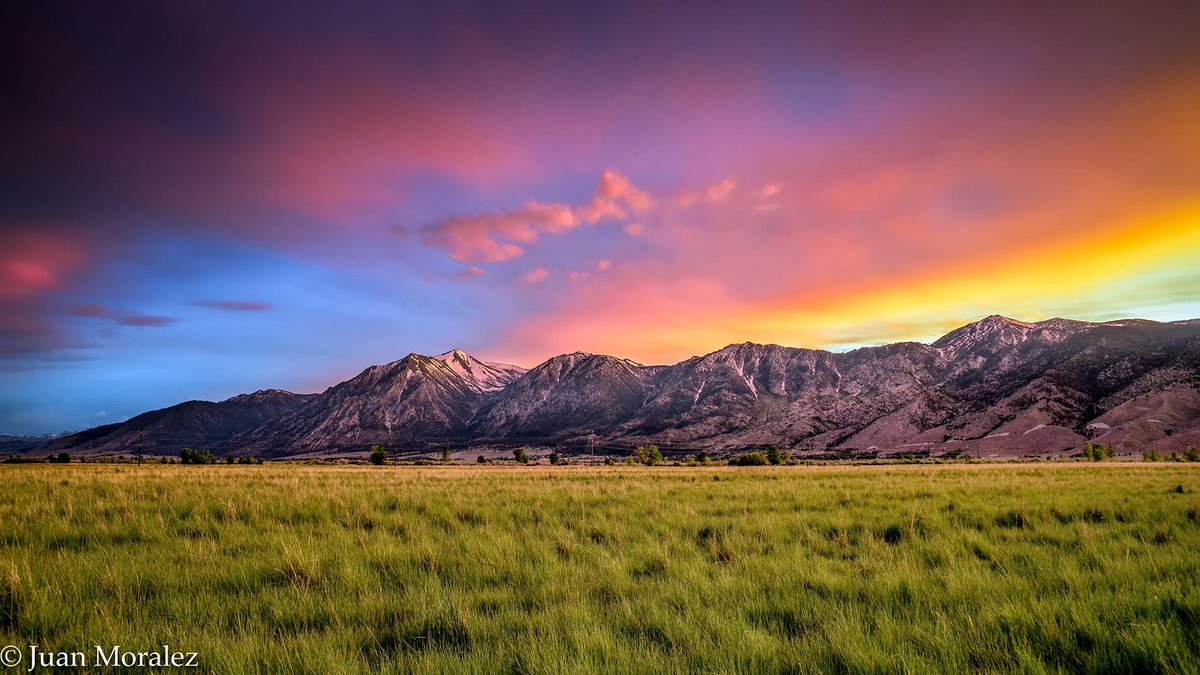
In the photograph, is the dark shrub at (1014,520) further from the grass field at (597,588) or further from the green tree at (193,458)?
the green tree at (193,458)

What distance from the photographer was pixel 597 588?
5.43 meters

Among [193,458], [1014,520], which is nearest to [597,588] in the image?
[1014,520]

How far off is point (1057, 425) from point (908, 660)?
20338 centimetres

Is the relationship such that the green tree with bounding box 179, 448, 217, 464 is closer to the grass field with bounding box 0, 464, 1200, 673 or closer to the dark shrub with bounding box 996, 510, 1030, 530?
the grass field with bounding box 0, 464, 1200, 673

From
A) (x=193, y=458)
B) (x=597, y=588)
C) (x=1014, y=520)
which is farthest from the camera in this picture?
(x=193, y=458)

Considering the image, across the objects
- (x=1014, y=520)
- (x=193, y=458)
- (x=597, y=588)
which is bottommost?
(x=193, y=458)

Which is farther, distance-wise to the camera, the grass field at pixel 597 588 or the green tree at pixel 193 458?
the green tree at pixel 193 458

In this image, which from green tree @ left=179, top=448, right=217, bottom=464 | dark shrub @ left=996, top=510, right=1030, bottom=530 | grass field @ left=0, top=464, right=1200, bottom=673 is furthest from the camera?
green tree @ left=179, top=448, right=217, bottom=464

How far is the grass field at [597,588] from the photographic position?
143 inches

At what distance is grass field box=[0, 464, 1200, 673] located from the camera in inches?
143

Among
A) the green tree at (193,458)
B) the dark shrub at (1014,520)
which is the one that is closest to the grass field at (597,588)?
the dark shrub at (1014,520)

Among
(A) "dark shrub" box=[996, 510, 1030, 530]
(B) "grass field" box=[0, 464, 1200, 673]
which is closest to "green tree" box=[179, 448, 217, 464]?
(B) "grass field" box=[0, 464, 1200, 673]

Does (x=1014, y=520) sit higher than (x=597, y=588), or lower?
lower

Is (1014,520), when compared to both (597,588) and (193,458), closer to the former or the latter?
(597,588)
